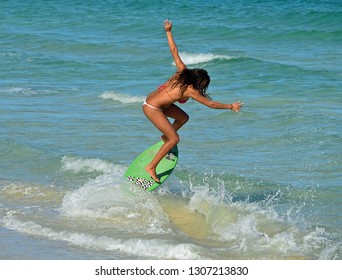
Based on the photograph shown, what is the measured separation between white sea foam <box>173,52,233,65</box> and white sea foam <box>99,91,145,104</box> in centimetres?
650

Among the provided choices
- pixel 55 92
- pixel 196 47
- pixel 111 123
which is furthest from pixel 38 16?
pixel 111 123

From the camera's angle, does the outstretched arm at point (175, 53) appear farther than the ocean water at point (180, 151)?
Yes

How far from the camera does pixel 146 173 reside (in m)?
10.3

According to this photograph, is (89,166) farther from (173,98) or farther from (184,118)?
(173,98)

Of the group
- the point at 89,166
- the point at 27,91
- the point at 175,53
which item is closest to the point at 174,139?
the point at 175,53

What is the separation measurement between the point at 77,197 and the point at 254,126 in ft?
19.0

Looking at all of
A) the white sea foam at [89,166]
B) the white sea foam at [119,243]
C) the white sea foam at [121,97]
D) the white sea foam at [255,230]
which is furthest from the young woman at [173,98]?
the white sea foam at [121,97]

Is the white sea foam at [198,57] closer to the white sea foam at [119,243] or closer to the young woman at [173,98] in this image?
the young woman at [173,98]

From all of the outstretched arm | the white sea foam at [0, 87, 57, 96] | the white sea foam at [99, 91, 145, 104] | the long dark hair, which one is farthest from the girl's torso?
the white sea foam at [0, 87, 57, 96]

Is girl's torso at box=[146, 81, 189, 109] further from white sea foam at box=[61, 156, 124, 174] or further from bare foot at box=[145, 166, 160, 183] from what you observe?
white sea foam at box=[61, 156, 124, 174]

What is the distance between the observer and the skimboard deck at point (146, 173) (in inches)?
407

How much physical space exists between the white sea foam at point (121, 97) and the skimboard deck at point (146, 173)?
7520mm

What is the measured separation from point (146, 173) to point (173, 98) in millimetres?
1134

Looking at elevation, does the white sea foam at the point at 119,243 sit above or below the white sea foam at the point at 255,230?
above
